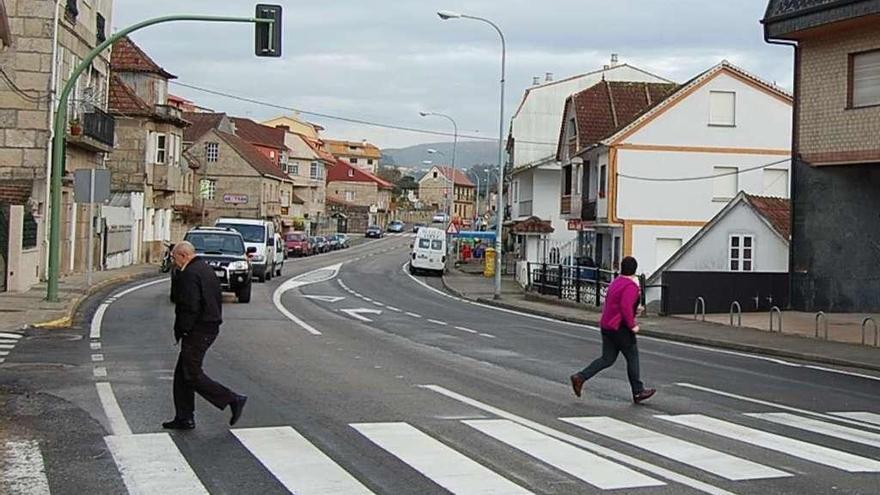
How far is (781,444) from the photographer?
10.6 metres

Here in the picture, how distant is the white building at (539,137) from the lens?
6738cm

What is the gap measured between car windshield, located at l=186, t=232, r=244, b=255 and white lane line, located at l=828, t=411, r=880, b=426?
20.3 meters

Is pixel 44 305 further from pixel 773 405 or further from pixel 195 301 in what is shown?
pixel 773 405

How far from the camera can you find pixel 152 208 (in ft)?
194

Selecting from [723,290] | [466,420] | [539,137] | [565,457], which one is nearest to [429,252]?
[539,137]

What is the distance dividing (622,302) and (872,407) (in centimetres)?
328

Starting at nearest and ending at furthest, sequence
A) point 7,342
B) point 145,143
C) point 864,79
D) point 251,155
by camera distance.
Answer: point 7,342 → point 864,79 → point 145,143 → point 251,155

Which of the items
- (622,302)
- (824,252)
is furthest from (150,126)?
(622,302)

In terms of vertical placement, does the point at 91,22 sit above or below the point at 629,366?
above

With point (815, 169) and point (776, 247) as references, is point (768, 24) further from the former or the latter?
point (776, 247)

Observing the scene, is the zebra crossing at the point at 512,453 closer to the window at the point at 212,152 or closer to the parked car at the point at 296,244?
the parked car at the point at 296,244

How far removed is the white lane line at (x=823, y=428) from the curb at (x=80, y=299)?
1341 cm

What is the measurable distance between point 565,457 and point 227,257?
70.7 ft

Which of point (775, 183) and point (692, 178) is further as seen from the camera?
point (775, 183)
